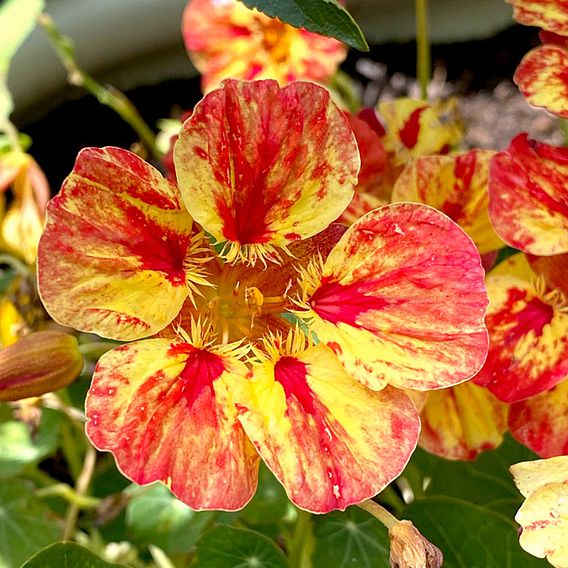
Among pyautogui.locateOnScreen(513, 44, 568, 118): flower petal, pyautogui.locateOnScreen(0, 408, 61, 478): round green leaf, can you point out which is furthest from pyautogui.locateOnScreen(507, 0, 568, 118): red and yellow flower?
pyautogui.locateOnScreen(0, 408, 61, 478): round green leaf

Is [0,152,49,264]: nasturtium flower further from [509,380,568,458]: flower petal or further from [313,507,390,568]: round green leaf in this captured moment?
[509,380,568,458]: flower petal

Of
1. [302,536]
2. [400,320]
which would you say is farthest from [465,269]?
[302,536]

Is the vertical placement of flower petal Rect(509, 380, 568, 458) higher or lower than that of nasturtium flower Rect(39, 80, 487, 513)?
lower

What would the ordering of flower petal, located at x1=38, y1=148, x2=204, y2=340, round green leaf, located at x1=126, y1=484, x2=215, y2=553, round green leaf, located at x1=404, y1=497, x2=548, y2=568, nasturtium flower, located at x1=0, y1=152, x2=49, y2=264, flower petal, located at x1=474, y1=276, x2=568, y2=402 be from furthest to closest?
nasturtium flower, located at x1=0, y1=152, x2=49, y2=264 < round green leaf, located at x1=126, y1=484, x2=215, y2=553 < round green leaf, located at x1=404, y1=497, x2=548, y2=568 < flower petal, located at x1=474, y1=276, x2=568, y2=402 < flower petal, located at x1=38, y1=148, x2=204, y2=340

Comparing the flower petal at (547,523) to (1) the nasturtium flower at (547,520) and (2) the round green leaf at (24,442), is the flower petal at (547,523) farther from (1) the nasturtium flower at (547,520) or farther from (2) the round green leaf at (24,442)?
(2) the round green leaf at (24,442)

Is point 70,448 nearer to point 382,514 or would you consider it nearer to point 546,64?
point 382,514

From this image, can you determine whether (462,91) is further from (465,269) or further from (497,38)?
(465,269)

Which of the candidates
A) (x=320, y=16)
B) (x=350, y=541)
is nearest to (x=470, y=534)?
(x=350, y=541)

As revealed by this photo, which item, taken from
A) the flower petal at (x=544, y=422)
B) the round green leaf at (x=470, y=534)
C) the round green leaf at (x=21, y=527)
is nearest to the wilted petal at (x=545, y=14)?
the flower petal at (x=544, y=422)
